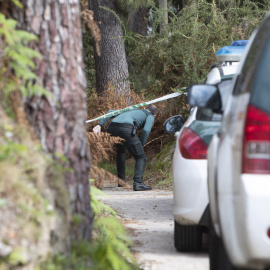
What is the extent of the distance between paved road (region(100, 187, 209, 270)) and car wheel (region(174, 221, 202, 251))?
7 centimetres

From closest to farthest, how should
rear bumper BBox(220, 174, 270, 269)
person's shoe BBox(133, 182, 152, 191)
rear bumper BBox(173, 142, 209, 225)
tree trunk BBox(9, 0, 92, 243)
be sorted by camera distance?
1. rear bumper BBox(220, 174, 270, 269)
2. tree trunk BBox(9, 0, 92, 243)
3. rear bumper BBox(173, 142, 209, 225)
4. person's shoe BBox(133, 182, 152, 191)

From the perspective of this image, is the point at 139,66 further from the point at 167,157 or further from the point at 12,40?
the point at 12,40

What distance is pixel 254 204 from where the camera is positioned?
3.05 m

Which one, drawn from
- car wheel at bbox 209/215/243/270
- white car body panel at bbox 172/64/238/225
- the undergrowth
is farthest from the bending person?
car wheel at bbox 209/215/243/270

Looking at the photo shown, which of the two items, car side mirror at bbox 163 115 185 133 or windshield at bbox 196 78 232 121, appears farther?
car side mirror at bbox 163 115 185 133

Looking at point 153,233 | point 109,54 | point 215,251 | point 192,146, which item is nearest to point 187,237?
point 192,146

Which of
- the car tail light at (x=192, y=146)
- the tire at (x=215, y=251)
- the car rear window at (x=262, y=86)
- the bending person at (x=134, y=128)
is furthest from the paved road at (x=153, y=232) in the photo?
the car rear window at (x=262, y=86)

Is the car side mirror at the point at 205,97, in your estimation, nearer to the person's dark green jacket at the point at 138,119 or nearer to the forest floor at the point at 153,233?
the forest floor at the point at 153,233

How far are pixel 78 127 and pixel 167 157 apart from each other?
424 inches

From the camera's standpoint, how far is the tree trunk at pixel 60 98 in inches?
166

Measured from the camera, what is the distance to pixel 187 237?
19.2ft

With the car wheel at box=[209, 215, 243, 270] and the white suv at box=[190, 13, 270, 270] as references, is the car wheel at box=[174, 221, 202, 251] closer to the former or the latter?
the car wheel at box=[209, 215, 243, 270]

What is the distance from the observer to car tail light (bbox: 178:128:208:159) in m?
5.44

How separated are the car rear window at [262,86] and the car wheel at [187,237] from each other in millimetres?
2808
